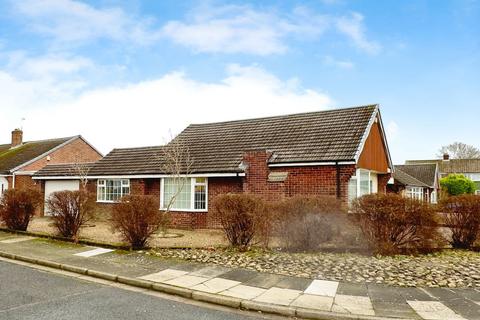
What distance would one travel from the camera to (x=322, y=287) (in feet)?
23.6

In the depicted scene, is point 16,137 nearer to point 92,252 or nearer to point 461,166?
point 92,252

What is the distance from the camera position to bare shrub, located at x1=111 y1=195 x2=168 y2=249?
1073cm

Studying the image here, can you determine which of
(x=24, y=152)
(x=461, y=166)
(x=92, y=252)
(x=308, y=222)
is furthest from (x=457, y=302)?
(x=461, y=166)

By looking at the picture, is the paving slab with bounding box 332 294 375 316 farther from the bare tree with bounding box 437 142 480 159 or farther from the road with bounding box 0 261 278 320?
the bare tree with bounding box 437 142 480 159

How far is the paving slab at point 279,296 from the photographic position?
636 cm

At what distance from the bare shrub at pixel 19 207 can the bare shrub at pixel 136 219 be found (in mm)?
5554

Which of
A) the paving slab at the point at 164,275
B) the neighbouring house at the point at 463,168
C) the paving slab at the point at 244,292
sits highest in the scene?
the neighbouring house at the point at 463,168

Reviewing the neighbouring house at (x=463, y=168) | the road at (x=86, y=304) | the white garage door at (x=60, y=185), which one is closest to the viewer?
the road at (x=86, y=304)

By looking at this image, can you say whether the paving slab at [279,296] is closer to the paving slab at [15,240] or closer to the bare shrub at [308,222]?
the bare shrub at [308,222]

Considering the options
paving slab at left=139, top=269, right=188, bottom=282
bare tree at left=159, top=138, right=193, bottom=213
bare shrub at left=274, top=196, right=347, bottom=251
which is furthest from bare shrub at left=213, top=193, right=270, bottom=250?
bare tree at left=159, top=138, right=193, bottom=213

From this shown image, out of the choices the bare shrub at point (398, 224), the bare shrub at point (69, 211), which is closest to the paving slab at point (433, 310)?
the bare shrub at point (398, 224)

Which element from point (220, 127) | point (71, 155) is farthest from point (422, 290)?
point (71, 155)

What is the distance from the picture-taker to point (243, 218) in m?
10.6

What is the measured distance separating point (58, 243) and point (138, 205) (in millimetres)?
3436
